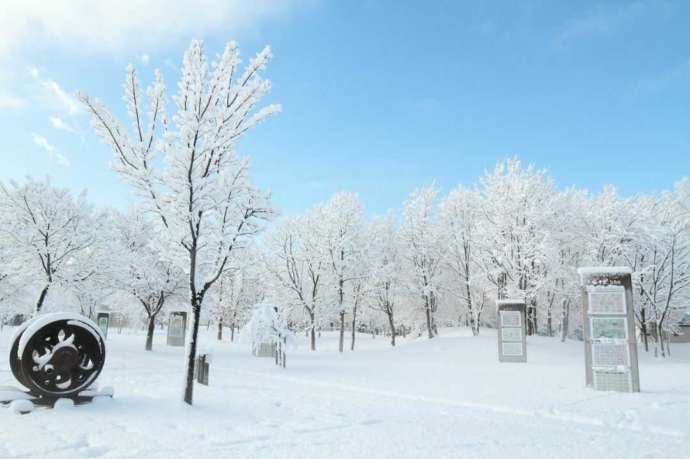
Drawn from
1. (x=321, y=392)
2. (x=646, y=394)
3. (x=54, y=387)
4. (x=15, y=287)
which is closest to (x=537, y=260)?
(x=646, y=394)

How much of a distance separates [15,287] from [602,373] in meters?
29.8

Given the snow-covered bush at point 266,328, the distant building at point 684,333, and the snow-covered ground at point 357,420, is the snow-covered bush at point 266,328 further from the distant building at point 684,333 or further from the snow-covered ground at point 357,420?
the distant building at point 684,333

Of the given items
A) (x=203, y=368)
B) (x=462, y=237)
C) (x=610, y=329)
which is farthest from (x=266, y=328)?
(x=462, y=237)

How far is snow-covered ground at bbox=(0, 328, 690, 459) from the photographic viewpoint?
20.3 ft

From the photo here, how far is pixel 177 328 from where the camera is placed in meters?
32.8

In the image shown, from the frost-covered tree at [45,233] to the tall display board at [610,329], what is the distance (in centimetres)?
2222

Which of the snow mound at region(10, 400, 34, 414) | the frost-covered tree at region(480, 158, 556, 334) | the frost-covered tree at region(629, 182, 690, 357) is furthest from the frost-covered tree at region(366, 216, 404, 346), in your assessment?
the snow mound at region(10, 400, 34, 414)

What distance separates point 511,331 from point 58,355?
18.7 metres

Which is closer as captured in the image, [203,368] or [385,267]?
[203,368]

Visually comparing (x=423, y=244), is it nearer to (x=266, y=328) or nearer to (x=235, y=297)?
(x=266, y=328)

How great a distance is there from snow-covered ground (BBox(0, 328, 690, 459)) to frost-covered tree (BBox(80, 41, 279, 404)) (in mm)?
1807

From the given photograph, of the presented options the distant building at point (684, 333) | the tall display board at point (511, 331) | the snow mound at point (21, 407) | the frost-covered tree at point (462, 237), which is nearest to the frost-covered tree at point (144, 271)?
the snow mound at point (21, 407)

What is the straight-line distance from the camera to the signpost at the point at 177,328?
32500 mm

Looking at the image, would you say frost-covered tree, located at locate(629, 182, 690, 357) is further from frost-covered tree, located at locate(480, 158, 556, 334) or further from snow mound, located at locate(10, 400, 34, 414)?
snow mound, located at locate(10, 400, 34, 414)
